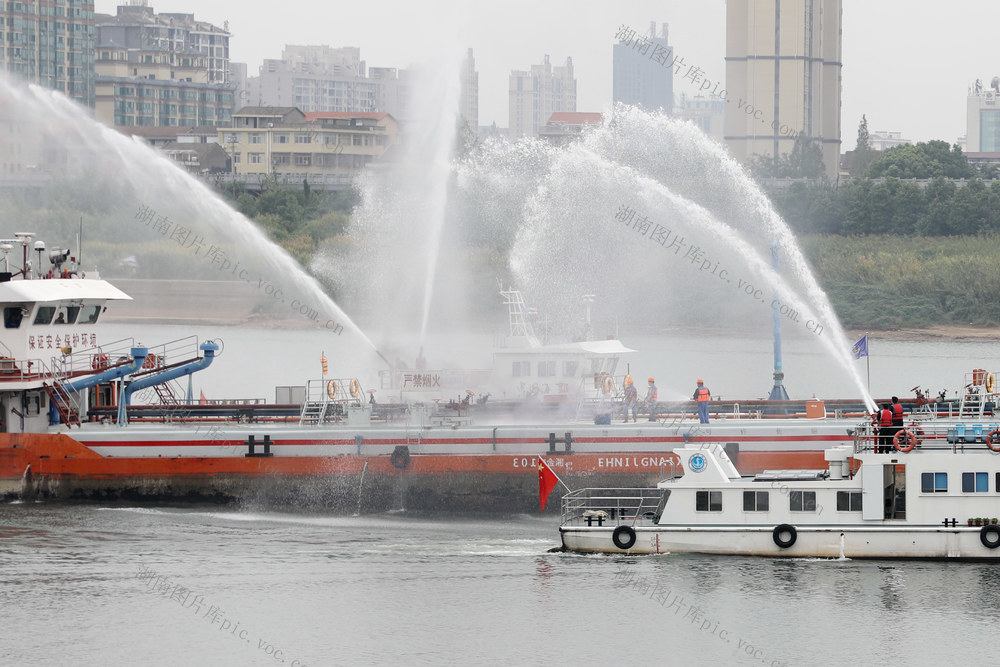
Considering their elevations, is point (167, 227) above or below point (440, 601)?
above

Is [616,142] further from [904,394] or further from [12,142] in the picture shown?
[12,142]

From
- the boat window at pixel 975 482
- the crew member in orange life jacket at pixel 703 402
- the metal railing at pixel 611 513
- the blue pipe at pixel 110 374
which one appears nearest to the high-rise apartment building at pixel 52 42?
the blue pipe at pixel 110 374

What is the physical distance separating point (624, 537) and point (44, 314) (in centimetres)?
1856

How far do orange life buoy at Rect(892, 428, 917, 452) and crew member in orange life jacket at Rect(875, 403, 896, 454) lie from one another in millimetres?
159

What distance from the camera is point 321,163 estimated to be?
138m

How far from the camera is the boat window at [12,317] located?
4231 centimetres

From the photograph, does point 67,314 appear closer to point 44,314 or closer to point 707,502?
point 44,314

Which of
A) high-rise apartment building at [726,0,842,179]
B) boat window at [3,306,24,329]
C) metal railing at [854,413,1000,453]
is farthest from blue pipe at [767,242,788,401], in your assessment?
high-rise apartment building at [726,0,842,179]

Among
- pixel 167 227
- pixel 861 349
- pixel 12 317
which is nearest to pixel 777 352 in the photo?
pixel 861 349

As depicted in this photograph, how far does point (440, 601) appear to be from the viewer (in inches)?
1256

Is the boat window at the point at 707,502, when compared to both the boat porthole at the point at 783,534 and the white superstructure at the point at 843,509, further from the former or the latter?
the boat porthole at the point at 783,534

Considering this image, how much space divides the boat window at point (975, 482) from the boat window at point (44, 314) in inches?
987

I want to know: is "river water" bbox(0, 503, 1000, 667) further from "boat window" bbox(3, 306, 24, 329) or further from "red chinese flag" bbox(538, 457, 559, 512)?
"boat window" bbox(3, 306, 24, 329)

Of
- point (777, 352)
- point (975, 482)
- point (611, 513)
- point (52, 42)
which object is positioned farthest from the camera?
point (52, 42)
